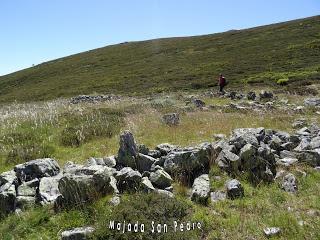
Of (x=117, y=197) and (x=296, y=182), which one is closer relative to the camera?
(x=117, y=197)

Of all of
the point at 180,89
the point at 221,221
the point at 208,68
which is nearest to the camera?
the point at 221,221

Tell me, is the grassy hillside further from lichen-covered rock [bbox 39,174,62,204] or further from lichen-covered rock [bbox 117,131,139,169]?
lichen-covered rock [bbox 39,174,62,204]

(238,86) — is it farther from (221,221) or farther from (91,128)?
(221,221)

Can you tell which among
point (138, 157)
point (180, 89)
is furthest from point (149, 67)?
point (138, 157)

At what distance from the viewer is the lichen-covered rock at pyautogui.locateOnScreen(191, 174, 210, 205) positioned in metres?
8.01

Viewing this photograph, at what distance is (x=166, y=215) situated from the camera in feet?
23.5

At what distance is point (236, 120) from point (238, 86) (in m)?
22.5

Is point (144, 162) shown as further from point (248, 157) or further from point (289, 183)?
point (289, 183)

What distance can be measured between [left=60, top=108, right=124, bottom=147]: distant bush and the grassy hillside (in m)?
21.7

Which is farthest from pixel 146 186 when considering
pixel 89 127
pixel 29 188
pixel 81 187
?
pixel 89 127

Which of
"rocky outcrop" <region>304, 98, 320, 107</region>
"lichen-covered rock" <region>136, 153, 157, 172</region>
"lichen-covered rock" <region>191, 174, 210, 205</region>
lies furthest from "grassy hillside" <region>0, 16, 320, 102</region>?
"lichen-covered rock" <region>191, 174, 210, 205</region>

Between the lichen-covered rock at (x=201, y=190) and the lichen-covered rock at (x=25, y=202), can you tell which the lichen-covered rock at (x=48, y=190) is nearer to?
the lichen-covered rock at (x=25, y=202)

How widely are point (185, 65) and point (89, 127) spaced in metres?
44.6

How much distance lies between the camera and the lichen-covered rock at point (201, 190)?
8008mm
